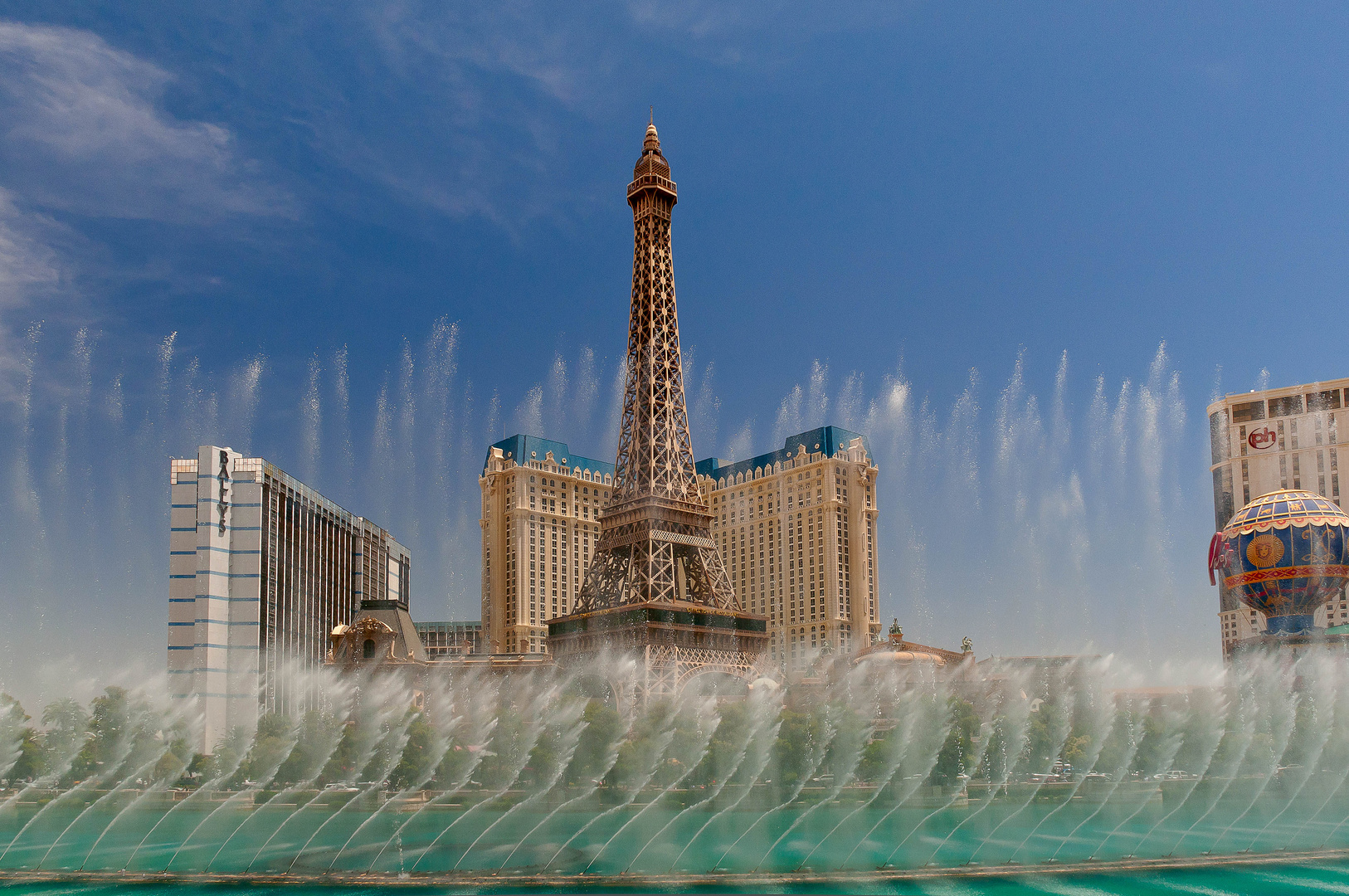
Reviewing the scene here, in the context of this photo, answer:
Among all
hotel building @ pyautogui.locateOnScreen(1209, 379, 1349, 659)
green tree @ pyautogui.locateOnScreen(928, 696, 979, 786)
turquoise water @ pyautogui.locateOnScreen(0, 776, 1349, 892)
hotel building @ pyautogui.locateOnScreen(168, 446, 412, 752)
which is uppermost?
hotel building @ pyautogui.locateOnScreen(1209, 379, 1349, 659)

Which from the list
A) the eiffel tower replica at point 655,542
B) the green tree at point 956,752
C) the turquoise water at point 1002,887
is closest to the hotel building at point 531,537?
the eiffel tower replica at point 655,542

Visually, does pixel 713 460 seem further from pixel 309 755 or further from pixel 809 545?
pixel 309 755

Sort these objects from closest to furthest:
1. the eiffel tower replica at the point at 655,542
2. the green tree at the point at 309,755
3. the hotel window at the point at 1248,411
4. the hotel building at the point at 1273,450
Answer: the green tree at the point at 309,755 → the eiffel tower replica at the point at 655,542 → the hotel building at the point at 1273,450 → the hotel window at the point at 1248,411

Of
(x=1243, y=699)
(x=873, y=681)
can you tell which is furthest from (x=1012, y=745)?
(x=873, y=681)

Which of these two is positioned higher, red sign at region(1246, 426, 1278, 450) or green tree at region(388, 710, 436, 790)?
red sign at region(1246, 426, 1278, 450)

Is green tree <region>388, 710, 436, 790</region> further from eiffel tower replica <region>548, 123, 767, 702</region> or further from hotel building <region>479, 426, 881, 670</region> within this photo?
hotel building <region>479, 426, 881, 670</region>

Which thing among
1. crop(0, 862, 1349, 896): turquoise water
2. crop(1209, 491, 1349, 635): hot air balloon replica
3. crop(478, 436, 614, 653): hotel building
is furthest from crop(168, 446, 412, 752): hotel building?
crop(1209, 491, 1349, 635): hot air balloon replica

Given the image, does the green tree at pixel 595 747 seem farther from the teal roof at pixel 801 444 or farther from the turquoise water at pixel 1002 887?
the teal roof at pixel 801 444
